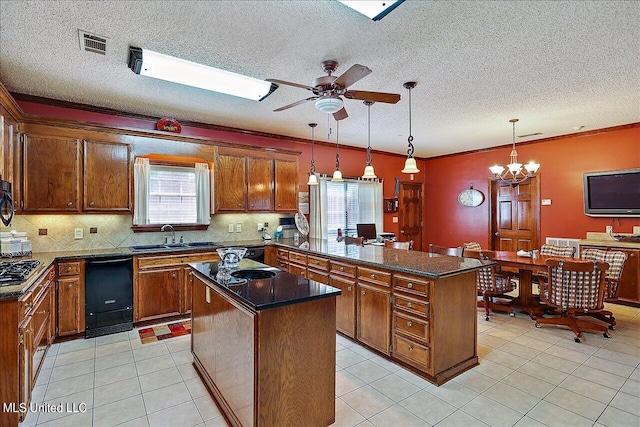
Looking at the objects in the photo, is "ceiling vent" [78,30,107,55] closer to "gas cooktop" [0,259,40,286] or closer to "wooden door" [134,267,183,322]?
"gas cooktop" [0,259,40,286]

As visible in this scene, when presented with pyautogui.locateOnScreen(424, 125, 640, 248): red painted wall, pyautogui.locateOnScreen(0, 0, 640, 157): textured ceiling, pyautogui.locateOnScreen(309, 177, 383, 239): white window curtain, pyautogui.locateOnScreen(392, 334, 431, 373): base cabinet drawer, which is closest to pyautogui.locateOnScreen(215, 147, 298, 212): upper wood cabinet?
pyautogui.locateOnScreen(309, 177, 383, 239): white window curtain

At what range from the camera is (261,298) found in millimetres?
1884

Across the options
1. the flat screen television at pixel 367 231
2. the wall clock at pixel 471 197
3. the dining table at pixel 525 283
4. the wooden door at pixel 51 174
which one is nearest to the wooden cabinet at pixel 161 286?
the wooden door at pixel 51 174

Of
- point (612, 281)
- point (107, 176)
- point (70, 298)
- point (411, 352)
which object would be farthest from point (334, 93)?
point (612, 281)

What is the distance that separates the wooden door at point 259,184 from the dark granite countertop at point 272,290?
8.21ft

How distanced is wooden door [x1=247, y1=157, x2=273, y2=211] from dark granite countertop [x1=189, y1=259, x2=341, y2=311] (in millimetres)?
2503

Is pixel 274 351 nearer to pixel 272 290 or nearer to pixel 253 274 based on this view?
pixel 272 290

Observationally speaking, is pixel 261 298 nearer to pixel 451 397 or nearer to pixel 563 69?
pixel 451 397

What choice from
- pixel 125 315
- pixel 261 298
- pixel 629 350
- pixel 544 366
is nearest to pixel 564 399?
pixel 544 366

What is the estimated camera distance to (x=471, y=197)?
22.7ft

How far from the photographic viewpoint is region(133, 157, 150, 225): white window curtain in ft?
13.4

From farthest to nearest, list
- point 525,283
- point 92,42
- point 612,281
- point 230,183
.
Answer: point 230,183
point 525,283
point 612,281
point 92,42

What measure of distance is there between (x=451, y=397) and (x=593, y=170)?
4.92 metres

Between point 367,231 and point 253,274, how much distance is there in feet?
13.2
